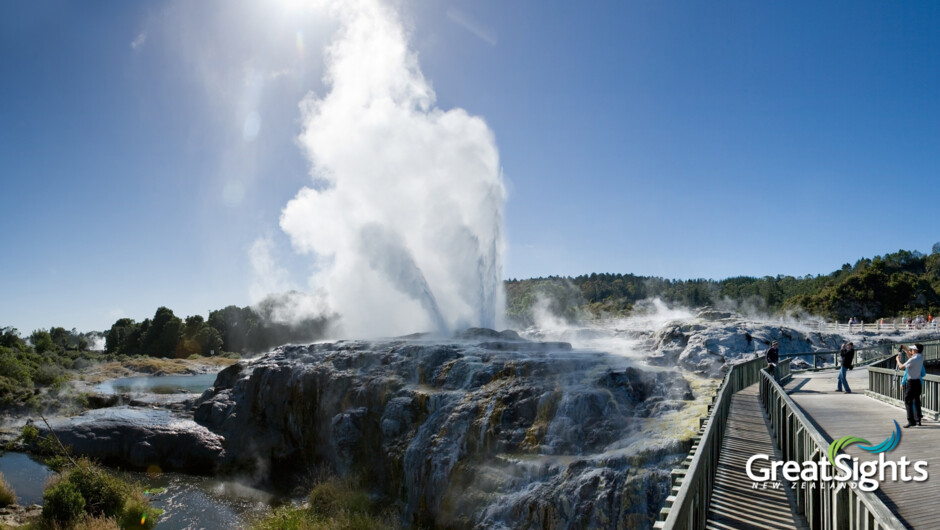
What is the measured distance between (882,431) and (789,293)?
113 meters

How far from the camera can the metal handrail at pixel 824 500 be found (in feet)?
13.1

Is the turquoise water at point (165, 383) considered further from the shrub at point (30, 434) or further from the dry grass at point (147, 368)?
the shrub at point (30, 434)

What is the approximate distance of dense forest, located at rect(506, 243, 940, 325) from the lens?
225 ft

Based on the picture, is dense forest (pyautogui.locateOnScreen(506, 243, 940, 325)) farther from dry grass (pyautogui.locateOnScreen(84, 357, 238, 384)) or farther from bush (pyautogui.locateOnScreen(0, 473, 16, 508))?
bush (pyautogui.locateOnScreen(0, 473, 16, 508))

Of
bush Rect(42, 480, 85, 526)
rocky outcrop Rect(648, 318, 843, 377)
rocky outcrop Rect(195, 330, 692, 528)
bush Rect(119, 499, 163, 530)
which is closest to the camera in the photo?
rocky outcrop Rect(195, 330, 692, 528)

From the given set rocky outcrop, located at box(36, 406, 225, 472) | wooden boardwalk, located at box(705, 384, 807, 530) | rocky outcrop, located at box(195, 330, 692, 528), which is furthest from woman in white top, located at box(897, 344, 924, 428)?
rocky outcrop, located at box(36, 406, 225, 472)

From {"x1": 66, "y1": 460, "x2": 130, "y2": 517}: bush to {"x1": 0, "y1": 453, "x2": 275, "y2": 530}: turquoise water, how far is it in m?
2.06

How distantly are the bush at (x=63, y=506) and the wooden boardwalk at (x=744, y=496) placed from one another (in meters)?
23.4

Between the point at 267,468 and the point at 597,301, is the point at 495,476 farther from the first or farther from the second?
the point at 597,301

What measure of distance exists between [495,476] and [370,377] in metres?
10.8

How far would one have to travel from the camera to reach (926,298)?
69.4 meters

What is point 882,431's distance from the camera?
10.6m

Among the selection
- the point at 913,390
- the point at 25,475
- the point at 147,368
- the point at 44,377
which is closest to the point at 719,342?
the point at 913,390

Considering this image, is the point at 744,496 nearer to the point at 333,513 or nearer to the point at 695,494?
the point at 695,494
